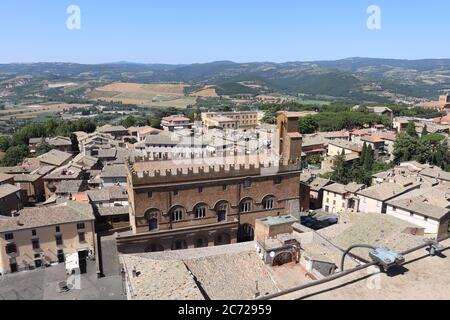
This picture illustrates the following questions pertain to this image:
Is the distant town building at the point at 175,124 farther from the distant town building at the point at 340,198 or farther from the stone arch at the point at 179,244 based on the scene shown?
the stone arch at the point at 179,244

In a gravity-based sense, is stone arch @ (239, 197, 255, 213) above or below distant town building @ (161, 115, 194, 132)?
above

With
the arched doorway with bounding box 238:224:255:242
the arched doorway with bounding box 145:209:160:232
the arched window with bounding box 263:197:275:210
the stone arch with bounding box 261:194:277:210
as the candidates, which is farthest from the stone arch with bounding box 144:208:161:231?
the arched window with bounding box 263:197:275:210

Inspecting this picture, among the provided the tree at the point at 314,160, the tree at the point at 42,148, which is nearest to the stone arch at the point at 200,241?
the tree at the point at 314,160

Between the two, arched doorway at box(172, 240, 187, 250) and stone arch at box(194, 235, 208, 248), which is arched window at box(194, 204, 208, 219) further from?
arched doorway at box(172, 240, 187, 250)

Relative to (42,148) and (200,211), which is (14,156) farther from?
(200,211)

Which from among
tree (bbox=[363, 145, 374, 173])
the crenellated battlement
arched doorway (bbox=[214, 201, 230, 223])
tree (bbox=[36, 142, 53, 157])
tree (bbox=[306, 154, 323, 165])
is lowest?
tree (bbox=[306, 154, 323, 165])

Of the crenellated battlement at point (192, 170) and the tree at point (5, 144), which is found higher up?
the crenellated battlement at point (192, 170)
